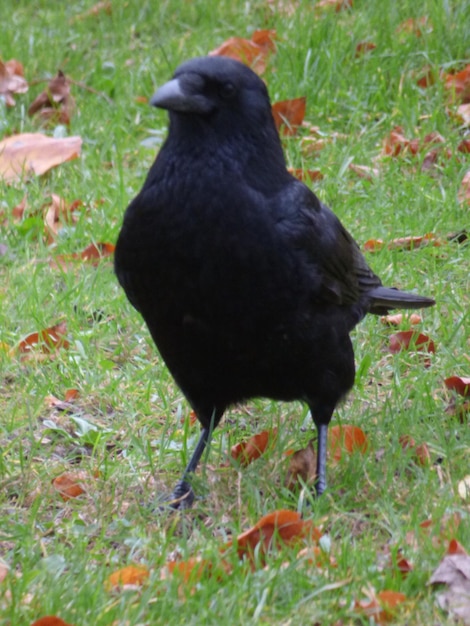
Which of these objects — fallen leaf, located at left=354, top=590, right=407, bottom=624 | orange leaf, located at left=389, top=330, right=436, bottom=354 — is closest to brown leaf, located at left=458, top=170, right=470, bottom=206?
orange leaf, located at left=389, top=330, right=436, bottom=354

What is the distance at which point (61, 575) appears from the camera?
9.47 feet

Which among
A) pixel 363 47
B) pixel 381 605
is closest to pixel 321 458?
pixel 381 605

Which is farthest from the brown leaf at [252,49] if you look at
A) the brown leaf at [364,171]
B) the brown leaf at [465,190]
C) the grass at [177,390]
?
the brown leaf at [465,190]

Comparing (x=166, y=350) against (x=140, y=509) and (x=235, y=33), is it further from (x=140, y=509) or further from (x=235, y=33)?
(x=235, y=33)

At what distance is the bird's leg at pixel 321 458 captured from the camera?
11.3ft

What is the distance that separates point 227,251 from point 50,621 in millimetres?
1099

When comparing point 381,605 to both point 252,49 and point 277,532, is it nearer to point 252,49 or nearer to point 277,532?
point 277,532

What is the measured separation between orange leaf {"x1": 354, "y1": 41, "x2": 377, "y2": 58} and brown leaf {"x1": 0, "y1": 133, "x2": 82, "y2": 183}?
1658 millimetres

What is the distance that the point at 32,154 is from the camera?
18.9 ft

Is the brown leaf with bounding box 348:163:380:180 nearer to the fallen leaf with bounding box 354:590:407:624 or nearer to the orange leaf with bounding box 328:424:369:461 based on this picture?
the orange leaf with bounding box 328:424:369:461

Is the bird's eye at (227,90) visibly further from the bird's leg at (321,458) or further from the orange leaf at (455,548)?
the orange leaf at (455,548)

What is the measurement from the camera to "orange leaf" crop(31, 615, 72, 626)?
8.53 feet

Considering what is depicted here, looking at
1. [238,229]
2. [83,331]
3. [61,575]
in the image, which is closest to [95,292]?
[83,331]

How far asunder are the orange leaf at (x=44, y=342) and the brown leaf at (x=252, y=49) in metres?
2.44
